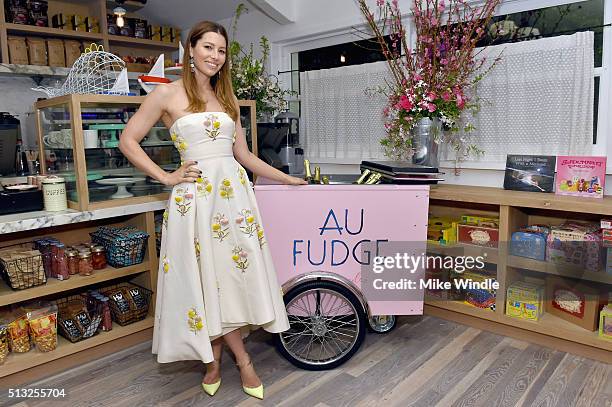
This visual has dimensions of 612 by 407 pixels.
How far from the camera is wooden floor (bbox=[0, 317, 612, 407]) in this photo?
197cm

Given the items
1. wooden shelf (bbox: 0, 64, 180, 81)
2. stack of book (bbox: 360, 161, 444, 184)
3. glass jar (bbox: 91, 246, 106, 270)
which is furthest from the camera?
wooden shelf (bbox: 0, 64, 180, 81)

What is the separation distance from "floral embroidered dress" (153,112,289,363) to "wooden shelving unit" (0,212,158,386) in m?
0.60

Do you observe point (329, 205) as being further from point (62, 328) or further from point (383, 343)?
point (62, 328)

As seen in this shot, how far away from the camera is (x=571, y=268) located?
7.76 ft

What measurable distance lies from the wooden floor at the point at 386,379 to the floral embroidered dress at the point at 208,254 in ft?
1.03

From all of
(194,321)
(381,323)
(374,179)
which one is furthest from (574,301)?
(194,321)

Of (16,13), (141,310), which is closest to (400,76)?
(141,310)

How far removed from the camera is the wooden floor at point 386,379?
6.46 feet

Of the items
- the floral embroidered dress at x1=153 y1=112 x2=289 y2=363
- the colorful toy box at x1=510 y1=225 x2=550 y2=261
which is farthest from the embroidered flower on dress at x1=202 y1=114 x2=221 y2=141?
the colorful toy box at x1=510 y1=225 x2=550 y2=261

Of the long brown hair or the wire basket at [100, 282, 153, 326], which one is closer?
the long brown hair

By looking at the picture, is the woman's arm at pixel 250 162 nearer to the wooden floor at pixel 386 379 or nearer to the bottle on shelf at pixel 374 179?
the bottle on shelf at pixel 374 179

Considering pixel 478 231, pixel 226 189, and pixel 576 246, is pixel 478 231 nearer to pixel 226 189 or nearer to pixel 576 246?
pixel 576 246

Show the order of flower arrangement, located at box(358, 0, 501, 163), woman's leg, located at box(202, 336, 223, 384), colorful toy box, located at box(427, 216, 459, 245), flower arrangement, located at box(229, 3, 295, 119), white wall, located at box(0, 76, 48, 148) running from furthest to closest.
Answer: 1. white wall, located at box(0, 76, 48, 148)
2. flower arrangement, located at box(229, 3, 295, 119)
3. colorful toy box, located at box(427, 216, 459, 245)
4. flower arrangement, located at box(358, 0, 501, 163)
5. woman's leg, located at box(202, 336, 223, 384)

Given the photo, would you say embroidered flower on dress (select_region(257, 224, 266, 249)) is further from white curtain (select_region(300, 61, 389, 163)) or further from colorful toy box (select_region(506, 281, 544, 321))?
white curtain (select_region(300, 61, 389, 163))
